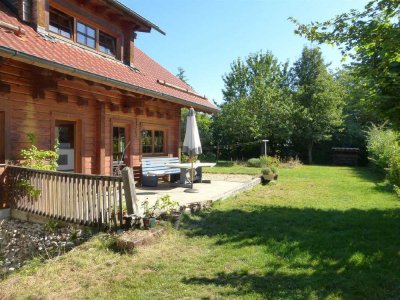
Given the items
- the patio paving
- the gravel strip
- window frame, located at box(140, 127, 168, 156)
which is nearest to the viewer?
the gravel strip

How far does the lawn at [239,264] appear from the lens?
3.67 metres

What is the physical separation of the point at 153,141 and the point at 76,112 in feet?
12.2

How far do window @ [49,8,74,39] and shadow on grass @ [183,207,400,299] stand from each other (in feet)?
19.5

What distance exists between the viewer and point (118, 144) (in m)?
10.1

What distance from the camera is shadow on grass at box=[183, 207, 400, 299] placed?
145 inches

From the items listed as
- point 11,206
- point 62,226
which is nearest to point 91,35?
point 11,206

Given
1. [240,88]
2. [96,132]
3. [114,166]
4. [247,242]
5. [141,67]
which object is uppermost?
[240,88]

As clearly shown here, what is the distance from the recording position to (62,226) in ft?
19.5

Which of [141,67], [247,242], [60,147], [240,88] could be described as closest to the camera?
[247,242]

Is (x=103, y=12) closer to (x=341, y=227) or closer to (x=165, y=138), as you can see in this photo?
(x=165, y=138)

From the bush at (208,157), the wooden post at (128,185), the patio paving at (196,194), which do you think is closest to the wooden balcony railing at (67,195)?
the wooden post at (128,185)

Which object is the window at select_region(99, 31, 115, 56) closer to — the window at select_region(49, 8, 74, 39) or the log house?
the log house

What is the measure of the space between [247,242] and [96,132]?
17.9 feet

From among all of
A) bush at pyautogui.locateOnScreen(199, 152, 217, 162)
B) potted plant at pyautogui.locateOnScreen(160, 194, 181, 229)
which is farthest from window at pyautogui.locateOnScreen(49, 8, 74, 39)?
bush at pyautogui.locateOnScreen(199, 152, 217, 162)
